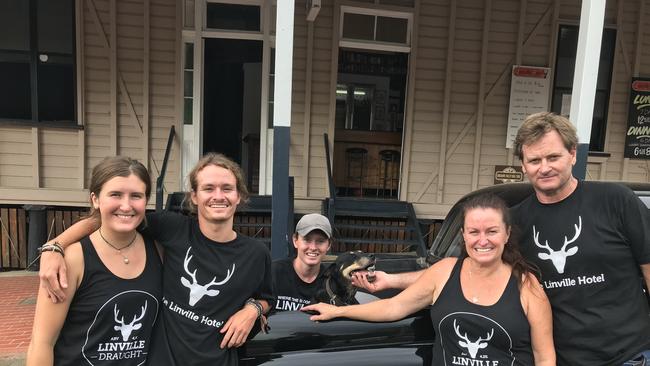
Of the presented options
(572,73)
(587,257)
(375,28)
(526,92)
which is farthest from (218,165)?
(572,73)

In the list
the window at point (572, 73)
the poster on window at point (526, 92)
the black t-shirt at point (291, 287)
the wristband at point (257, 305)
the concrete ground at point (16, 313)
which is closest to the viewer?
the wristband at point (257, 305)

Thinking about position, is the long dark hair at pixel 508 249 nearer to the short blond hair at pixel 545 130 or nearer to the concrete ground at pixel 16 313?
the short blond hair at pixel 545 130

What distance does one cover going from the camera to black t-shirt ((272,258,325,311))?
2333 millimetres

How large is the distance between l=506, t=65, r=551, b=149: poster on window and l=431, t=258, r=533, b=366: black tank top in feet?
18.9

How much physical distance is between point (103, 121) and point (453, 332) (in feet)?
19.8

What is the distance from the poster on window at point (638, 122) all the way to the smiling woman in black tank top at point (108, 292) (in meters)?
7.64

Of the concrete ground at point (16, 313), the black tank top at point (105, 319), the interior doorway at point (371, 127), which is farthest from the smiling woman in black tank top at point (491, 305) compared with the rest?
the interior doorway at point (371, 127)

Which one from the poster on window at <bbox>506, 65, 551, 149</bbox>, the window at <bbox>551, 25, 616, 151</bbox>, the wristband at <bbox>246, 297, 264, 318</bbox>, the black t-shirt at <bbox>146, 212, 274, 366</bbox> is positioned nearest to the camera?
the black t-shirt at <bbox>146, 212, 274, 366</bbox>

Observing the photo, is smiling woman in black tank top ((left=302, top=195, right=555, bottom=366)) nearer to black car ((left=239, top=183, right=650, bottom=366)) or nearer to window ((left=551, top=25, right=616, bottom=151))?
black car ((left=239, top=183, right=650, bottom=366))

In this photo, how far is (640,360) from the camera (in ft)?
5.65

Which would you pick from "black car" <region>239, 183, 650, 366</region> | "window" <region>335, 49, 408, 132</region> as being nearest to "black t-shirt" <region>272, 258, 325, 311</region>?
"black car" <region>239, 183, 650, 366</region>

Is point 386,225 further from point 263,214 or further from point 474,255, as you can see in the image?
point 474,255

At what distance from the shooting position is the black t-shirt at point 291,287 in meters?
2.33

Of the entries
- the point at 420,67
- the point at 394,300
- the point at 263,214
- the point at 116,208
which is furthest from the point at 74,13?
the point at 394,300
